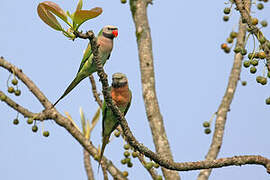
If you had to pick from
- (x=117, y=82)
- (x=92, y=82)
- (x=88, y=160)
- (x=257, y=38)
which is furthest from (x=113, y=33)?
(x=257, y=38)

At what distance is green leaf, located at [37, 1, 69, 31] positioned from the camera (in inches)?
119

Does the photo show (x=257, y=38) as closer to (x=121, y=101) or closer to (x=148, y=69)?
(x=121, y=101)

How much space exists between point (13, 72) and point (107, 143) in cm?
157

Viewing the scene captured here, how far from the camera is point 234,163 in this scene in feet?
11.5

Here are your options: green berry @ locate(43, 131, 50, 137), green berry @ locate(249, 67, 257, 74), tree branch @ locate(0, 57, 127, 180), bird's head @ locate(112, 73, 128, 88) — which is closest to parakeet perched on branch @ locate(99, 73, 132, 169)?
bird's head @ locate(112, 73, 128, 88)

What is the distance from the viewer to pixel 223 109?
20.5 feet

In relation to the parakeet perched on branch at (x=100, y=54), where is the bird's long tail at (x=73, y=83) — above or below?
below

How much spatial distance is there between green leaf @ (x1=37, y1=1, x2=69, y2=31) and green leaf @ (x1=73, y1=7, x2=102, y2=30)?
12cm

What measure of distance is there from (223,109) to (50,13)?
3840 millimetres

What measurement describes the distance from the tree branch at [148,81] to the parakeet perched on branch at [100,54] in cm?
72

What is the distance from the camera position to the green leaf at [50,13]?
3.02 meters

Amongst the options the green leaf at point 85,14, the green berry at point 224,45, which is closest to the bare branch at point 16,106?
the green leaf at point 85,14

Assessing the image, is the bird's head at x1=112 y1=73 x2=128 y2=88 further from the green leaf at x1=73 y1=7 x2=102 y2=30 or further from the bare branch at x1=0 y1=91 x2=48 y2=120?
the green leaf at x1=73 y1=7 x2=102 y2=30

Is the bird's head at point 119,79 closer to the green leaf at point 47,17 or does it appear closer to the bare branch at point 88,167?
the green leaf at point 47,17
